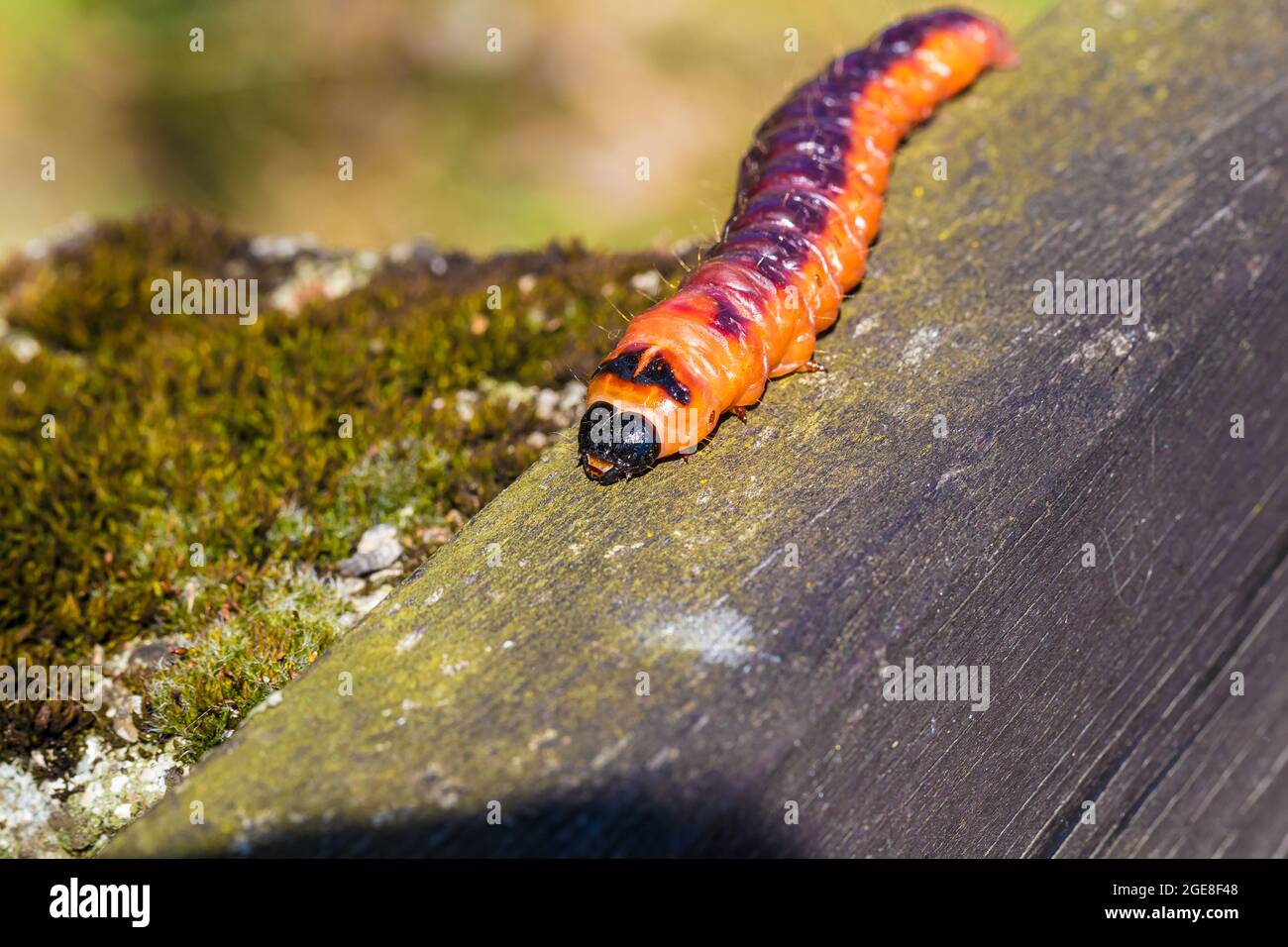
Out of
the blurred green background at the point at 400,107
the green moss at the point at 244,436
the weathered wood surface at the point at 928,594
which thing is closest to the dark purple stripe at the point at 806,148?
the weathered wood surface at the point at 928,594

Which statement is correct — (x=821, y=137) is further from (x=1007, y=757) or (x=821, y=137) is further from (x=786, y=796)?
(x=786, y=796)

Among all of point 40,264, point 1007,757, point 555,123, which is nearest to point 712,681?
point 1007,757

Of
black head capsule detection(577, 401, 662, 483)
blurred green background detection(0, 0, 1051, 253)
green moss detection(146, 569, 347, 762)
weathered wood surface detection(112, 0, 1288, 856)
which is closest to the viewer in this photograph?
weathered wood surface detection(112, 0, 1288, 856)

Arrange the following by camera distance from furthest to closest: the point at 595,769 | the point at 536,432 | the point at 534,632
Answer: the point at 536,432
the point at 534,632
the point at 595,769

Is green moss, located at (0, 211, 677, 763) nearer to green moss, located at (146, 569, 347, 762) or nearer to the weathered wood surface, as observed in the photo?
green moss, located at (146, 569, 347, 762)

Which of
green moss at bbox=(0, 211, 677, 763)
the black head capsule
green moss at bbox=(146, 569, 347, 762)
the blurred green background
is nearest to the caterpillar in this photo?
the black head capsule

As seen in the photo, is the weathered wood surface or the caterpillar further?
the caterpillar
